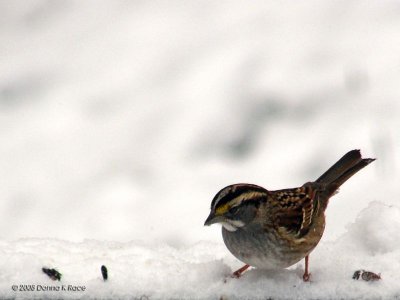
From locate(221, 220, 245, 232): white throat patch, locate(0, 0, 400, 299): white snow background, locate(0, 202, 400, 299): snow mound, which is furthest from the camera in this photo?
locate(0, 0, 400, 299): white snow background

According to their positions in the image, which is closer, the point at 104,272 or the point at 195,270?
the point at 104,272

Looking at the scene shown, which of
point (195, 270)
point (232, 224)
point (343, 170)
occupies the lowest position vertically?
point (195, 270)

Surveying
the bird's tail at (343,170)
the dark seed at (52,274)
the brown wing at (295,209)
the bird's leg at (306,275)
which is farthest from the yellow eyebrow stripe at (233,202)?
the dark seed at (52,274)

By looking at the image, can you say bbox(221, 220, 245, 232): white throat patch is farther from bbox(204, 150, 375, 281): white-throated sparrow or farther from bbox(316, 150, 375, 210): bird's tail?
bbox(316, 150, 375, 210): bird's tail

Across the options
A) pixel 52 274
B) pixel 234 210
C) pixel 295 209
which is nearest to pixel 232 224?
pixel 234 210

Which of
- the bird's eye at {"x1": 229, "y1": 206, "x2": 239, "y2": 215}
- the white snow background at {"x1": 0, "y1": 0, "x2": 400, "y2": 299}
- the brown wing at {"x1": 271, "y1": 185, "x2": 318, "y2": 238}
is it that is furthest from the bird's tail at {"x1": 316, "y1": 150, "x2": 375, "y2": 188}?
the bird's eye at {"x1": 229, "y1": 206, "x2": 239, "y2": 215}

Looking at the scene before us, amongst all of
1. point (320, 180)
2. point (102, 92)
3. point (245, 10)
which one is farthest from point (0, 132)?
point (320, 180)

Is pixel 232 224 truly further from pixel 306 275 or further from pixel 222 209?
pixel 306 275

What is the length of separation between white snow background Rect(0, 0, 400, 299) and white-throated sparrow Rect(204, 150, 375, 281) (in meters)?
0.45

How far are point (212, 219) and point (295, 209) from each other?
0.53 m

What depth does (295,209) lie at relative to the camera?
4.54 meters

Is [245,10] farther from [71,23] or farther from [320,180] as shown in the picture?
[320,180]

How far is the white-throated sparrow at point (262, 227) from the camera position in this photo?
4.23 metres

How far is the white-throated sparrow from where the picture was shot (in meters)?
4.23
